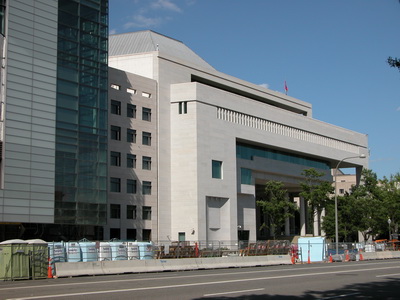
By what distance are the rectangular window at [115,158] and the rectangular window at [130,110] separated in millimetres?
4244

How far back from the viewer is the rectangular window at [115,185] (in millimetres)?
58178

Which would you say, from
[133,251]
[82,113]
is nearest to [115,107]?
[82,113]

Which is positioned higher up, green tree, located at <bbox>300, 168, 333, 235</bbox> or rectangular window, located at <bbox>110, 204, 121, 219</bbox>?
green tree, located at <bbox>300, 168, 333, 235</bbox>

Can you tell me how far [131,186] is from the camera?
60469 millimetres

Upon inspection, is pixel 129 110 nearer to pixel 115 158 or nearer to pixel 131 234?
pixel 115 158

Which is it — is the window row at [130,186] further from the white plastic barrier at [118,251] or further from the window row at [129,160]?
the white plastic barrier at [118,251]

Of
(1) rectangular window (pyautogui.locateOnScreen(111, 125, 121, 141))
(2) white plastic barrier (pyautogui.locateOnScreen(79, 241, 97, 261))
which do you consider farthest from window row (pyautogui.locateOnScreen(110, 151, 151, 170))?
(2) white plastic barrier (pyautogui.locateOnScreen(79, 241, 97, 261))

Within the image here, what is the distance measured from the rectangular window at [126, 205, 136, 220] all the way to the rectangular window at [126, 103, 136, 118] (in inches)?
360

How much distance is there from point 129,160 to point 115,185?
3314 millimetres

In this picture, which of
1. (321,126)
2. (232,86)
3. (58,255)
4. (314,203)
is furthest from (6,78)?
(321,126)

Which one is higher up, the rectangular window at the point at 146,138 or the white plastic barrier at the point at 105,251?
the rectangular window at the point at 146,138

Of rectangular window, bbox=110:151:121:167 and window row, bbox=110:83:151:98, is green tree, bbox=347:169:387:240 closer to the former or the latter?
window row, bbox=110:83:151:98

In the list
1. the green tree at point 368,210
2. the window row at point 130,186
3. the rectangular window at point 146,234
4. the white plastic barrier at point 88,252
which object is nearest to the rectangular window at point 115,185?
the window row at point 130,186

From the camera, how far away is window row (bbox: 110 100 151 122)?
5940cm
